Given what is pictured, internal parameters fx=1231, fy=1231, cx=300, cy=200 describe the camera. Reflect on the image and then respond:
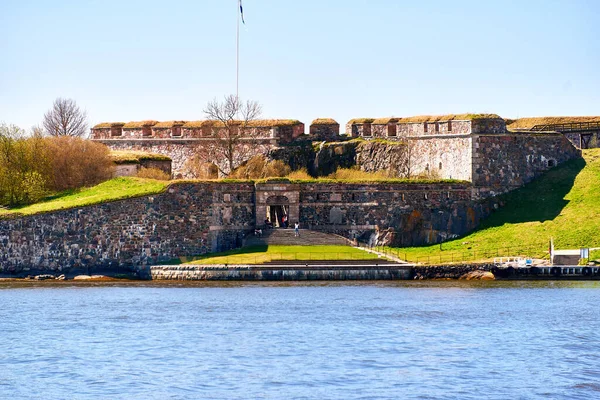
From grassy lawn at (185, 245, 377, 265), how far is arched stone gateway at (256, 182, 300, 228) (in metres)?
3.53

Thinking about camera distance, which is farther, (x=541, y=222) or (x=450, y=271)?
(x=541, y=222)

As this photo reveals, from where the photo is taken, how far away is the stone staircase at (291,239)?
2830 inches

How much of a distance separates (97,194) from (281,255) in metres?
12.6

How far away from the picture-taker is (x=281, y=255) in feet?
226

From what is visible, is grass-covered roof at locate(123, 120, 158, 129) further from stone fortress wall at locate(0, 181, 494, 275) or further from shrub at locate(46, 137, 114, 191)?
stone fortress wall at locate(0, 181, 494, 275)

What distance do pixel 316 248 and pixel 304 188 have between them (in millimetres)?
5313

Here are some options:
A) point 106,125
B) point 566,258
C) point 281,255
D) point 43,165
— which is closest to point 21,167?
point 43,165

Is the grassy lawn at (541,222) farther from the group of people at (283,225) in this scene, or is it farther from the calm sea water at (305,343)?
the calm sea water at (305,343)

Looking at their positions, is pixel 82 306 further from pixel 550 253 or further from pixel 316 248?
pixel 550 253

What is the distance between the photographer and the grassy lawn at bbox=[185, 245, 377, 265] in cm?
6825

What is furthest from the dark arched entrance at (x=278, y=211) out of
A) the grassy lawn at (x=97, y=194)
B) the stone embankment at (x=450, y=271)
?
the stone embankment at (x=450, y=271)

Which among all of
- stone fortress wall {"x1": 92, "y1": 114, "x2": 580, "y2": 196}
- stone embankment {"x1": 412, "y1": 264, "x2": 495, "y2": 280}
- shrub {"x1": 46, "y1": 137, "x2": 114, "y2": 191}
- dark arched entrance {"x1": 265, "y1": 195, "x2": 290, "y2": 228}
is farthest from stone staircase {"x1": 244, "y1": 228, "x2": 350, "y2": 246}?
shrub {"x1": 46, "y1": 137, "x2": 114, "y2": 191}

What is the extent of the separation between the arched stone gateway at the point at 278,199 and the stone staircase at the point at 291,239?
1.36m

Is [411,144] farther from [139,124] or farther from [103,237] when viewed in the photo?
[103,237]
